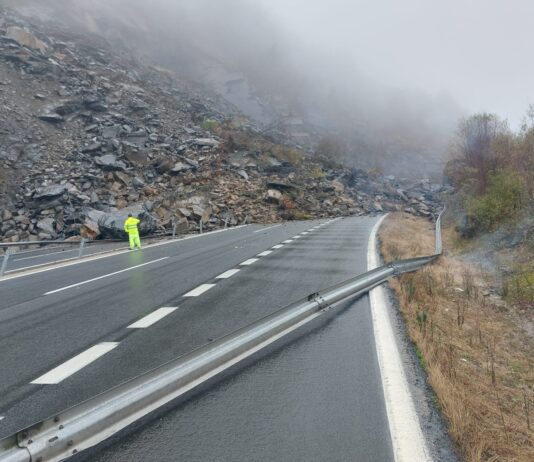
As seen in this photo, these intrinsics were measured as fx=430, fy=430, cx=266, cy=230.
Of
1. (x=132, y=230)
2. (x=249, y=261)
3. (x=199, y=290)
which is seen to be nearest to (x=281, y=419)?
(x=199, y=290)

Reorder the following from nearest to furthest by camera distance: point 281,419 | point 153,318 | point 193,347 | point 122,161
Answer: point 281,419 < point 193,347 < point 153,318 < point 122,161

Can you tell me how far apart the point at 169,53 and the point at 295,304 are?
3461 inches

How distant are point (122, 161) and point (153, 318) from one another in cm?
2980

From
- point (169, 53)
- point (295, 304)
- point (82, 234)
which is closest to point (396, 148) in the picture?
point (169, 53)

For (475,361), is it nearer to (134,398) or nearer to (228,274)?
(134,398)

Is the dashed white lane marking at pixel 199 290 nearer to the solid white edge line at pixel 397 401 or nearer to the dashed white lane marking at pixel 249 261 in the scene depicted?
the dashed white lane marking at pixel 249 261

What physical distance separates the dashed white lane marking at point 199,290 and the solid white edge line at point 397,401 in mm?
3132

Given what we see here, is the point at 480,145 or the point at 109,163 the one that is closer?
the point at 480,145

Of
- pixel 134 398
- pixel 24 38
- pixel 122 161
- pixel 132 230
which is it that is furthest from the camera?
pixel 24 38

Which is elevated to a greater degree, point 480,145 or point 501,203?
point 480,145

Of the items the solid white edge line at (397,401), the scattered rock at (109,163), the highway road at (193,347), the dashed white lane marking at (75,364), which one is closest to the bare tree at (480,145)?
the highway road at (193,347)

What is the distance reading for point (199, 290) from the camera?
7.76 meters

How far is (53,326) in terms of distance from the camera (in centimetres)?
574

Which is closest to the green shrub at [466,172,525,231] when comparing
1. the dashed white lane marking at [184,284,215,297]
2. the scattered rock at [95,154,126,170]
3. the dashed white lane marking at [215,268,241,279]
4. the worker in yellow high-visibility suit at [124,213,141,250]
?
the dashed white lane marking at [215,268,241,279]
